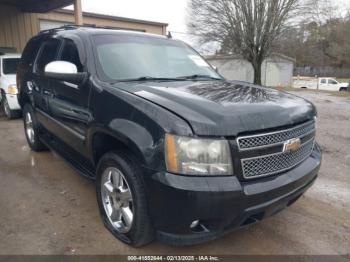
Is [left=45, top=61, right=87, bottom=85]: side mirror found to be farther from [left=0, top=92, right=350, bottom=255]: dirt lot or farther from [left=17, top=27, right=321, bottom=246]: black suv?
[left=0, top=92, right=350, bottom=255]: dirt lot

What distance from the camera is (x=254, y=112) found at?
7.66 feet

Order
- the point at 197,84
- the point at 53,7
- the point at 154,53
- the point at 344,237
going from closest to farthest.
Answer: the point at 344,237
the point at 197,84
the point at 154,53
the point at 53,7

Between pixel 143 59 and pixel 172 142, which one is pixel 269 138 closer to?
pixel 172 142

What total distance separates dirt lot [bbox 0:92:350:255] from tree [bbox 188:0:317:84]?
2010 cm

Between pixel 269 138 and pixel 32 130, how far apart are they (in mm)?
4283

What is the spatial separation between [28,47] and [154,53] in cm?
276

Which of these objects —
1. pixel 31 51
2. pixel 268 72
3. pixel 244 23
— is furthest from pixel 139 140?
pixel 268 72

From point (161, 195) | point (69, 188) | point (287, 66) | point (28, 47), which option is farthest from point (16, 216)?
point (287, 66)

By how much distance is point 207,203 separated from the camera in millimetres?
2074

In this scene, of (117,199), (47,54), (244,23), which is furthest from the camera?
(244,23)

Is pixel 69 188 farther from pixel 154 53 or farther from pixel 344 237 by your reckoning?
pixel 344 237

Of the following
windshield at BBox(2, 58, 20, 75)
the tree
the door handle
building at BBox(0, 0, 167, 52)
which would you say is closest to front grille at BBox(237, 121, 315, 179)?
the door handle

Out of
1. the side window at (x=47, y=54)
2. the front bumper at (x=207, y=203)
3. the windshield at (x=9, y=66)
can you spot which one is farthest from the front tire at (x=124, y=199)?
the windshield at (x=9, y=66)

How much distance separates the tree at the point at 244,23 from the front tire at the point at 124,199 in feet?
72.3
